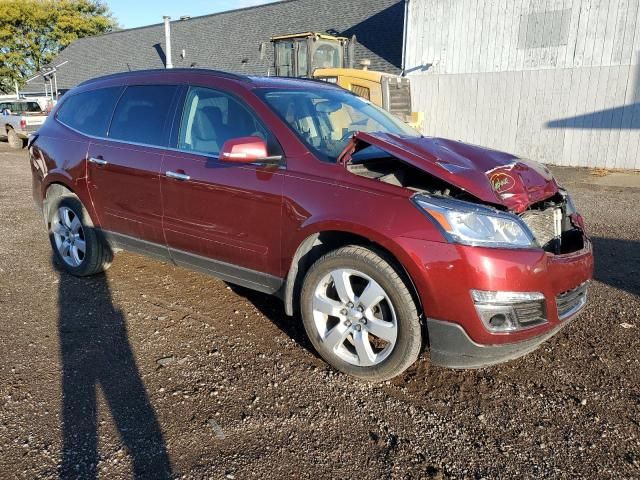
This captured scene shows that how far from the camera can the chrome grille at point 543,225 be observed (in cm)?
Answer: 310

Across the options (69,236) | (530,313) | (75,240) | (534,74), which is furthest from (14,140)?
(530,313)

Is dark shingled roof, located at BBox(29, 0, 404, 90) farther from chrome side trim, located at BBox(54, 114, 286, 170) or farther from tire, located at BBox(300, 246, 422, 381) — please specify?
tire, located at BBox(300, 246, 422, 381)

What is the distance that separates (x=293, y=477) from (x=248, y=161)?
6.19 ft

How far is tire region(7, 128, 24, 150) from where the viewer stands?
1819 cm

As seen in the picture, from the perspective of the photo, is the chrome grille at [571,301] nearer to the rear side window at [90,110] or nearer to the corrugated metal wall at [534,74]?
the rear side window at [90,110]

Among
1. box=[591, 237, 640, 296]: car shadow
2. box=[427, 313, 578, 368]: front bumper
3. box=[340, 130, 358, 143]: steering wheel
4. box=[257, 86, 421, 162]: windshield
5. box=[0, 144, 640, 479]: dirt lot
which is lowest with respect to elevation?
box=[0, 144, 640, 479]: dirt lot

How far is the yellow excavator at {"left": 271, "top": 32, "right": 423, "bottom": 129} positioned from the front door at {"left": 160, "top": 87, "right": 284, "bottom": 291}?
9.25 m

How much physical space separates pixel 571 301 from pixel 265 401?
74.5 inches

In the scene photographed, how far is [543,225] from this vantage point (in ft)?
10.5

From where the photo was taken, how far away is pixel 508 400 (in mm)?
2977

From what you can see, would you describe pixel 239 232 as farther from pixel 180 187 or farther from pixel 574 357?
pixel 574 357

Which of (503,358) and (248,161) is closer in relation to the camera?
(503,358)

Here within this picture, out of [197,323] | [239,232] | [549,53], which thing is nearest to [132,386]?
[197,323]

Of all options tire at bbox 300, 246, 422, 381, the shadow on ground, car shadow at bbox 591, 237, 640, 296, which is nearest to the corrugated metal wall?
car shadow at bbox 591, 237, 640, 296
